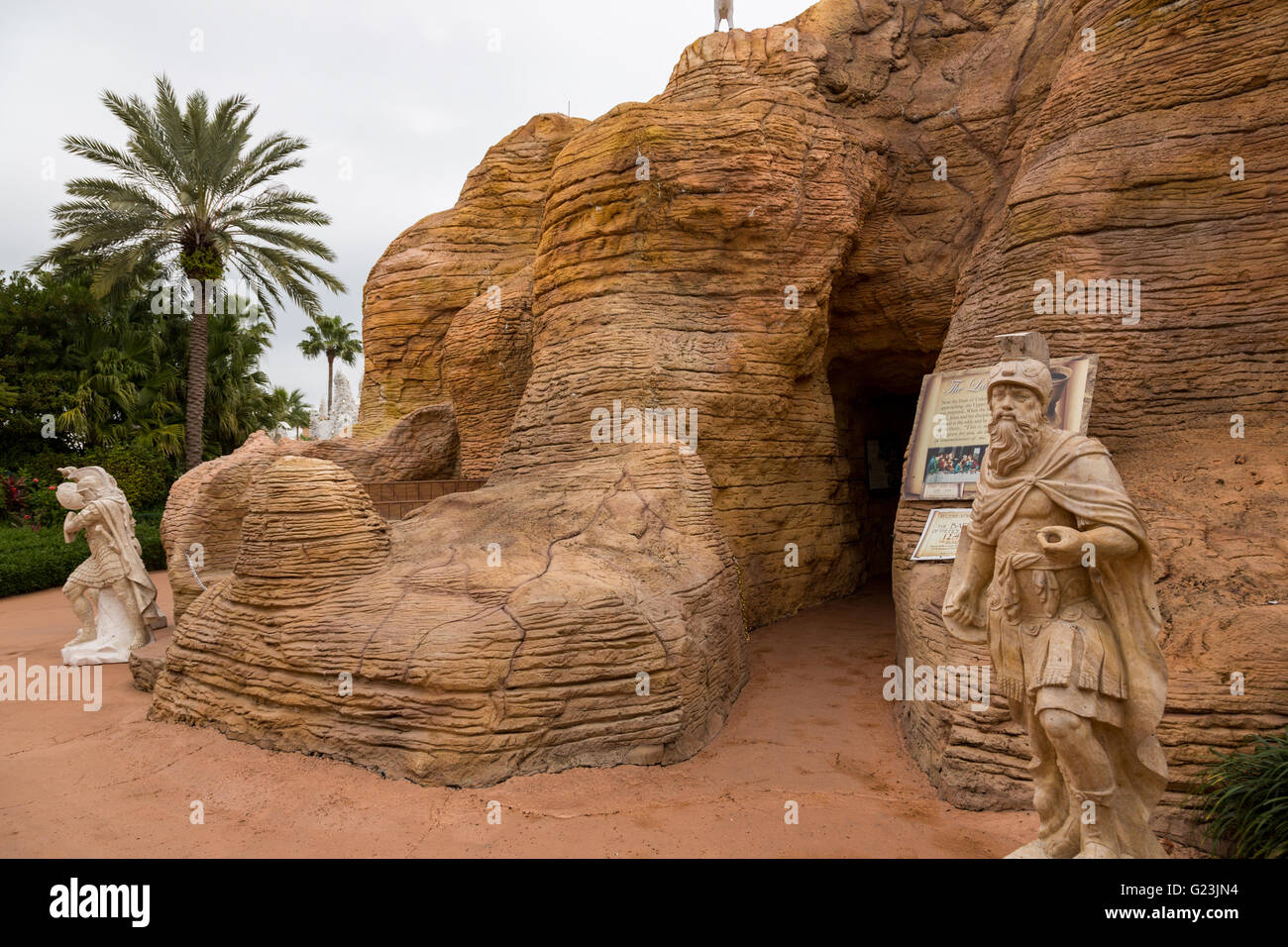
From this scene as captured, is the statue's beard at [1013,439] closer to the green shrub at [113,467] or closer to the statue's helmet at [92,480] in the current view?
the statue's helmet at [92,480]

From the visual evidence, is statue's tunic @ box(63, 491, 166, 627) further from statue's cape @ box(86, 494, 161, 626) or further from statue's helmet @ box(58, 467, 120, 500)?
statue's helmet @ box(58, 467, 120, 500)

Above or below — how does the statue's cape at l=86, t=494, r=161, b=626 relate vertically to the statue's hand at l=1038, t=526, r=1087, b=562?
below

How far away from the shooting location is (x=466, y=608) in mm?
6520

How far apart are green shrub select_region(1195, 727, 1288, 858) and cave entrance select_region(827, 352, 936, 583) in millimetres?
8585

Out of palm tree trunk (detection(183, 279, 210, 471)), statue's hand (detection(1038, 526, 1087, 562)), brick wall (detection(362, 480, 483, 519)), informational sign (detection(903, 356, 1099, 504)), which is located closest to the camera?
statue's hand (detection(1038, 526, 1087, 562))

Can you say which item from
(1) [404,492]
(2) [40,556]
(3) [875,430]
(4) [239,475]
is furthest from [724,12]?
(2) [40,556]

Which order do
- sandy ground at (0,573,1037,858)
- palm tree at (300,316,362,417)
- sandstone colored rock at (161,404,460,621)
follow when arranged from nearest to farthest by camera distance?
1. sandy ground at (0,573,1037,858)
2. sandstone colored rock at (161,404,460,621)
3. palm tree at (300,316,362,417)

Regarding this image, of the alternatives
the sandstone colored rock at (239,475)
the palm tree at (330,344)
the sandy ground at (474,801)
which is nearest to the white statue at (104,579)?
the sandstone colored rock at (239,475)

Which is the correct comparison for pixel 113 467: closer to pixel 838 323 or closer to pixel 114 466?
pixel 114 466

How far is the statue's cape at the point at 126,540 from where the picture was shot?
9.66 metres

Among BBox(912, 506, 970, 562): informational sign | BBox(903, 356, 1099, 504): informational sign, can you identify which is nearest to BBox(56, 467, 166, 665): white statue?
BBox(912, 506, 970, 562): informational sign

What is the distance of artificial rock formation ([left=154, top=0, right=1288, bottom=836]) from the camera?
6.25 m

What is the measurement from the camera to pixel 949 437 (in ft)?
28.1
